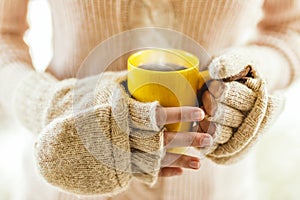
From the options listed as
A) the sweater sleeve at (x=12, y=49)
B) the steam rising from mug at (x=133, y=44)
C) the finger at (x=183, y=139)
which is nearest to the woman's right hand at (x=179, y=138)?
the finger at (x=183, y=139)

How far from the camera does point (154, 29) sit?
0.53 meters

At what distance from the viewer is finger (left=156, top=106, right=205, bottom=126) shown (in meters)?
0.39

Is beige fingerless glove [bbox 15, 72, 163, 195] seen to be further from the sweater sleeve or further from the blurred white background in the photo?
the blurred white background

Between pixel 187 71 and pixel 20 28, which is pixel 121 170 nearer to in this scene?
pixel 187 71

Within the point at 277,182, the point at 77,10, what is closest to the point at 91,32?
the point at 77,10

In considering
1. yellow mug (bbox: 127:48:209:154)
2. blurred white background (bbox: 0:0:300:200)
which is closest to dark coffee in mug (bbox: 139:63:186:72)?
yellow mug (bbox: 127:48:209:154)

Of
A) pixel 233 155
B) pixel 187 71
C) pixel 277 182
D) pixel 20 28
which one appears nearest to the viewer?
pixel 187 71

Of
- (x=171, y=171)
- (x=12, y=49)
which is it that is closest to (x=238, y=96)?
(x=171, y=171)

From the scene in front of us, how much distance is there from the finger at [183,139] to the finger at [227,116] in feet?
0.09

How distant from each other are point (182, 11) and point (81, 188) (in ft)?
0.83

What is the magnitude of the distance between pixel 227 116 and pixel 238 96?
0.02 m

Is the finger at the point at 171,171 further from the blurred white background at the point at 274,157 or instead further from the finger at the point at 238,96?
the blurred white background at the point at 274,157

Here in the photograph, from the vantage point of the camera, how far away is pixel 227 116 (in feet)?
1.42

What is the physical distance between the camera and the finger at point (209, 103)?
0.42 meters
